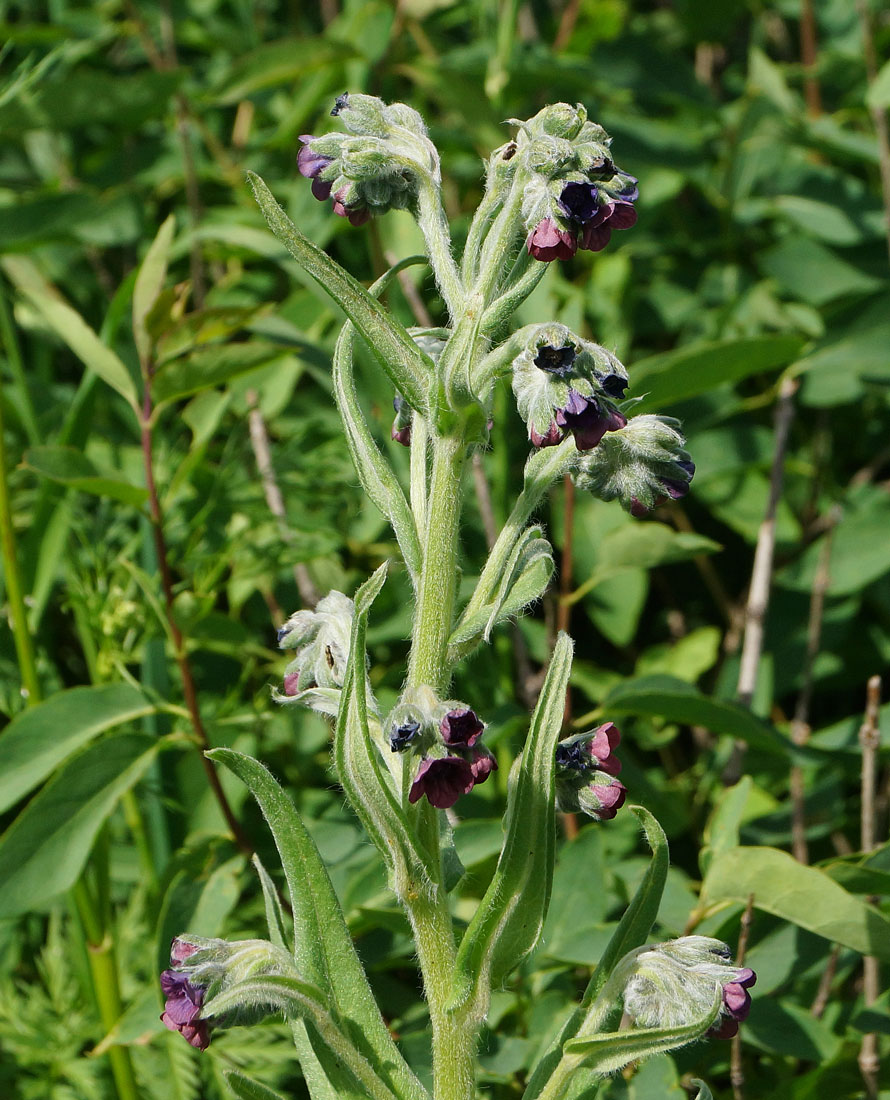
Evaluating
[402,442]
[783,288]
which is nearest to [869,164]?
[783,288]

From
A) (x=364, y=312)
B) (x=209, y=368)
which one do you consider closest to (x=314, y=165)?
(x=364, y=312)

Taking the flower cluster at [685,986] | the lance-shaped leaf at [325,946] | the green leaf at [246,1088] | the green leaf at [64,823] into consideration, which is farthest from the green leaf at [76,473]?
the flower cluster at [685,986]

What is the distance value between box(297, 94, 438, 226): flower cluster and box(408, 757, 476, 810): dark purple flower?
1010 mm

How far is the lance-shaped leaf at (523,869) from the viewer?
191 centimetres

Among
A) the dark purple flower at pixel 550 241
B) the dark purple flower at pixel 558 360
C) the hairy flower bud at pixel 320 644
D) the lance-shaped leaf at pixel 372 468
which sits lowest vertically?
the hairy flower bud at pixel 320 644

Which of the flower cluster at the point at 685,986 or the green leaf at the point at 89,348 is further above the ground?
the green leaf at the point at 89,348

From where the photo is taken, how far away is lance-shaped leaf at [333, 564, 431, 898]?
6.00ft

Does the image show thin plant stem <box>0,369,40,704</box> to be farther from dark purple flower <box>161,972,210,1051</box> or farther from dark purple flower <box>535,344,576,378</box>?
dark purple flower <box>535,344,576,378</box>

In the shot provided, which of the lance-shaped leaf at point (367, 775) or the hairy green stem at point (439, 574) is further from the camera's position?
the hairy green stem at point (439, 574)

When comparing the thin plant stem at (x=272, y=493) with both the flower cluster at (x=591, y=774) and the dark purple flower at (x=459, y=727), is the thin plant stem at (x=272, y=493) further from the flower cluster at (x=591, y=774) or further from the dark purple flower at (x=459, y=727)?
the dark purple flower at (x=459, y=727)

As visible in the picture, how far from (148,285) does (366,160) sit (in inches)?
40.9

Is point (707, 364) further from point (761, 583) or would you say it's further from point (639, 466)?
point (639, 466)

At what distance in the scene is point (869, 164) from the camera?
4.12 m

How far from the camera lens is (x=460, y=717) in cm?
176
